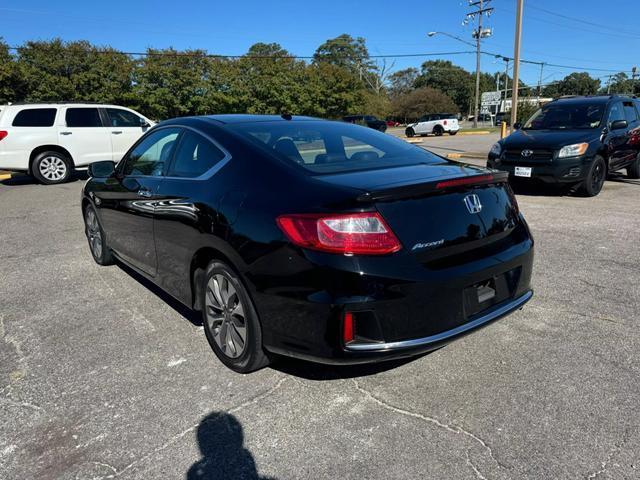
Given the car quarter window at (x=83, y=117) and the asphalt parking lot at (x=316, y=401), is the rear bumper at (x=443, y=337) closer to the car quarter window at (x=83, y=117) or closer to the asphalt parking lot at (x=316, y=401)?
the asphalt parking lot at (x=316, y=401)

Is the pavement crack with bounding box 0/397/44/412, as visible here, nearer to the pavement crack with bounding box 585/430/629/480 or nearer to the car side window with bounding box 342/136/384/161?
the car side window with bounding box 342/136/384/161

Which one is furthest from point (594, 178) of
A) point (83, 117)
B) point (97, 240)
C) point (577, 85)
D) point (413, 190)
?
point (577, 85)

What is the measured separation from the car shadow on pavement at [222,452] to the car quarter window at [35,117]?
11.4 m

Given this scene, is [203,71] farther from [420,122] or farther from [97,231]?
[97,231]

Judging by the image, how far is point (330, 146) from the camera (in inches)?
134

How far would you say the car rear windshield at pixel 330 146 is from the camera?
9.91ft

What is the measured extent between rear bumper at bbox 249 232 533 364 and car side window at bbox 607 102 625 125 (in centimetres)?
806

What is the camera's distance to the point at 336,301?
2.36m

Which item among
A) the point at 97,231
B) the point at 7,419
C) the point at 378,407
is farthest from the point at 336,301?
the point at 97,231

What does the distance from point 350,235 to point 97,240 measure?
3802 millimetres

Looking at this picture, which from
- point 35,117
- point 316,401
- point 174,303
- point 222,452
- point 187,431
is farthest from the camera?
point 35,117

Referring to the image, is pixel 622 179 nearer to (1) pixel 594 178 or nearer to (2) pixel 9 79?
(1) pixel 594 178

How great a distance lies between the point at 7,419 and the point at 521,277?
300 cm

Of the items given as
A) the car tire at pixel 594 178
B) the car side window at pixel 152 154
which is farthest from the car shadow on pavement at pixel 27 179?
the car tire at pixel 594 178
